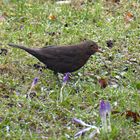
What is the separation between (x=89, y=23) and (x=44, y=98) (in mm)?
2571

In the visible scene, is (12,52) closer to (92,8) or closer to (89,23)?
(89,23)

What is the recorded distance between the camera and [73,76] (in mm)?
6285

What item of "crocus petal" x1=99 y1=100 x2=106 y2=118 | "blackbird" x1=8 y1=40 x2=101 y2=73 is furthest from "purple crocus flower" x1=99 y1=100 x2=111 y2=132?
"blackbird" x1=8 y1=40 x2=101 y2=73

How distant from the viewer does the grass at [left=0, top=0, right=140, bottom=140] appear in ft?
16.6

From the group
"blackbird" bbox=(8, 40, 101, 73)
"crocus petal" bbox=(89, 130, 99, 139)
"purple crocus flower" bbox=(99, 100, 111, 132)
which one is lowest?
"crocus petal" bbox=(89, 130, 99, 139)

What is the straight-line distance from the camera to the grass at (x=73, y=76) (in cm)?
505

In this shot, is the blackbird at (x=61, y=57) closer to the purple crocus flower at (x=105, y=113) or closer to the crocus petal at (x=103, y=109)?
the purple crocus flower at (x=105, y=113)

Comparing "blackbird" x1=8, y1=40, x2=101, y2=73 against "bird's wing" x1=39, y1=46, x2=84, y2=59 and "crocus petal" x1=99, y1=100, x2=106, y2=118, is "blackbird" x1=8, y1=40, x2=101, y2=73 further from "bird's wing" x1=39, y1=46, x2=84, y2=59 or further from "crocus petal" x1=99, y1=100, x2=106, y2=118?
"crocus petal" x1=99, y1=100, x2=106, y2=118

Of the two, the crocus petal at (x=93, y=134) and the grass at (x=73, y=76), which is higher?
the grass at (x=73, y=76)

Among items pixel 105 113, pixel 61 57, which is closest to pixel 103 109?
pixel 105 113

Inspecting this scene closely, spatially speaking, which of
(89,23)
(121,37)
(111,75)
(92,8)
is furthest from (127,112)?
(92,8)

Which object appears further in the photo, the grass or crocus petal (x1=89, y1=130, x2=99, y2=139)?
the grass

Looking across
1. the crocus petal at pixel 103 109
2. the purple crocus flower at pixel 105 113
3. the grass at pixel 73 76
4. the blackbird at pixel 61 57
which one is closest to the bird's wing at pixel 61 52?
the blackbird at pixel 61 57

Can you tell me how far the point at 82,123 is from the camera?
15.5 ft
